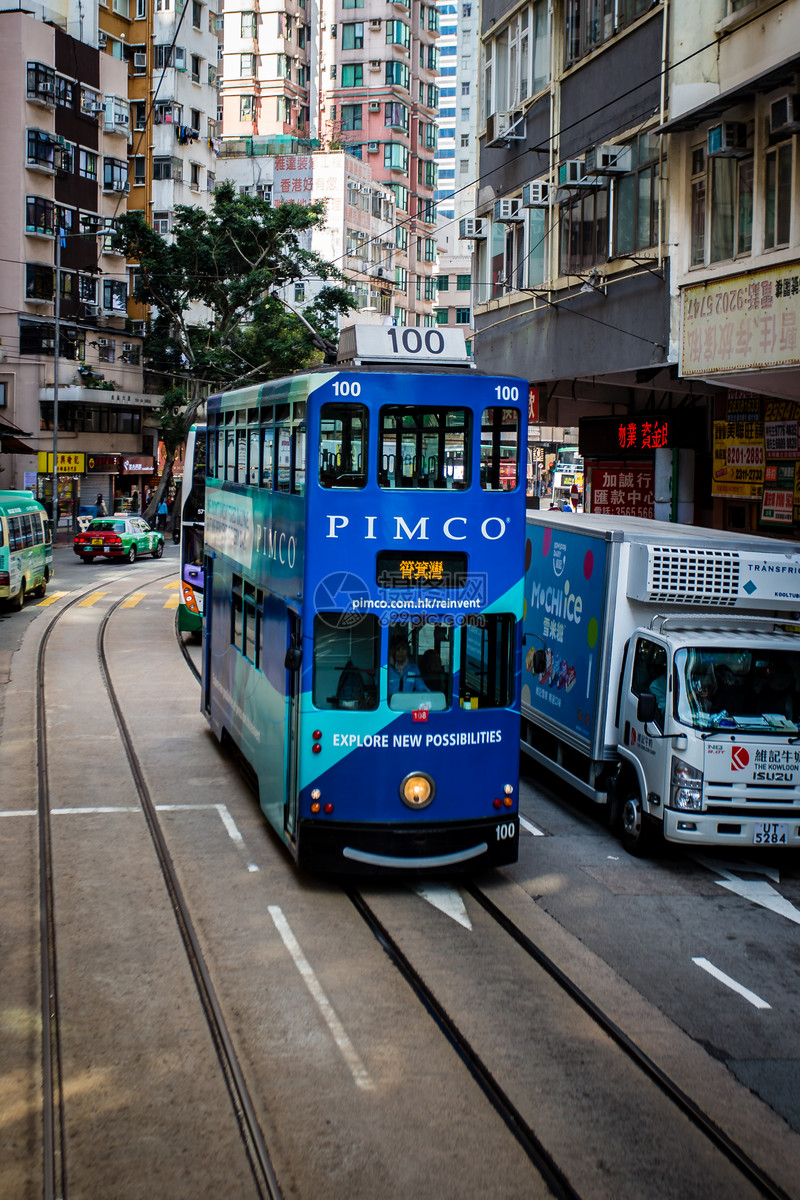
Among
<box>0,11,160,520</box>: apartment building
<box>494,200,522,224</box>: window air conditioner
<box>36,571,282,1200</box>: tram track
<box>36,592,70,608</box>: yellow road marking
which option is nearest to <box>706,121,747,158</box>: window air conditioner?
<box>494,200,522,224</box>: window air conditioner

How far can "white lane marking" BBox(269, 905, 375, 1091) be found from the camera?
6.83 metres

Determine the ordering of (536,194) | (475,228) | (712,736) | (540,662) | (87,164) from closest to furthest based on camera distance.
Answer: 1. (712,736)
2. (540,662)
3. (536,194)
4. (475,228)
5. (87,164)

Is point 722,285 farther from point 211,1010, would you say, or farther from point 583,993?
point 211,1010

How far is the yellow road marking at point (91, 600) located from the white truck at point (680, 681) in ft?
58.4

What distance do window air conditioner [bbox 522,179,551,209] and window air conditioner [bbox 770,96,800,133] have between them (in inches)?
247

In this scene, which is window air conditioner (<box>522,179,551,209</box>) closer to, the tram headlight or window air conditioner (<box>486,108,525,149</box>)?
window air conditioner (<box>486,108,525,149</box>)

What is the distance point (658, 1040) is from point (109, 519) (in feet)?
116

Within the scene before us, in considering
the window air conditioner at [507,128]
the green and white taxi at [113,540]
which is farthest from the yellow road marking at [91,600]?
the window air conditioner at [507,128]

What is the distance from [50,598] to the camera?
29953 mm

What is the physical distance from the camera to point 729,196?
1590 centimetres

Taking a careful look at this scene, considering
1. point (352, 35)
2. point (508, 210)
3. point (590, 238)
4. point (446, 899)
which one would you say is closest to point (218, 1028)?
point (446, 899)

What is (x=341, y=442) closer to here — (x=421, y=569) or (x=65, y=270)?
(x=421, y=569)

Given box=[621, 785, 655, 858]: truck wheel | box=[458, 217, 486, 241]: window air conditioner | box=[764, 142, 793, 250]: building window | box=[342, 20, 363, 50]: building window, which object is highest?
box=[342, 20, 363, 50]: building window

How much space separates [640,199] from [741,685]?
9400mm
